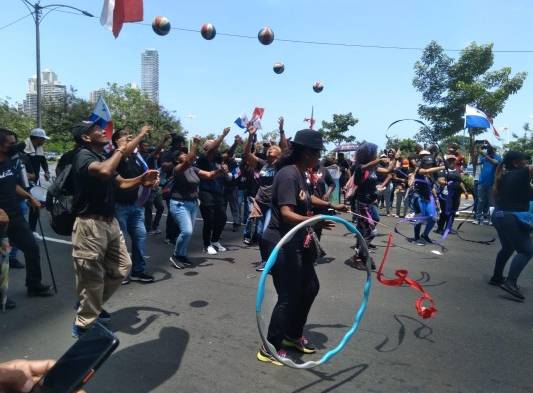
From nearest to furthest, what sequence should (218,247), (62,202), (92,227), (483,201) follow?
1. (92,227)
2. (62,202)
3. (218,247)
4. (483,201)

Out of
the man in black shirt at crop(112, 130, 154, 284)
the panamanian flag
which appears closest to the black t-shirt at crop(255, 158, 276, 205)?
the man in black shirt at crop(112, 130, 154, 284)

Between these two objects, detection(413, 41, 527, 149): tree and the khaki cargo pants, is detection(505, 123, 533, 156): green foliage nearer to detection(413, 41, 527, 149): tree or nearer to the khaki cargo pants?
detection(413, 41, 527, 149): tree

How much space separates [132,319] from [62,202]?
150 cm

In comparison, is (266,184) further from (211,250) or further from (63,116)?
(63,116)

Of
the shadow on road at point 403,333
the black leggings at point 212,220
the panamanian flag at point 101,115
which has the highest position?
the panamanian flag at point 101,115

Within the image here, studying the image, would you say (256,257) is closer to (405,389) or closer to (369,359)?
(369,359)

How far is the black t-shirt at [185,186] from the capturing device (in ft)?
21.3

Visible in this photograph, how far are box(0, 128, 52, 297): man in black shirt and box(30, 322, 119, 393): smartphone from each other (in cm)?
390

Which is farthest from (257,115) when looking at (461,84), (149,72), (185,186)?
(149,72)

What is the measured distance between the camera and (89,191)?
3.91m

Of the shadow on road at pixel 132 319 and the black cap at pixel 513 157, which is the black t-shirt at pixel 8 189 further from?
the black cap at pixel 513 157

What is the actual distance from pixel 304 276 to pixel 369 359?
97cm

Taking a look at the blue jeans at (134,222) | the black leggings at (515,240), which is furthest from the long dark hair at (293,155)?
the black leggings at (515,240)

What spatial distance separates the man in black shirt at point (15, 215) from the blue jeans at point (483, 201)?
11062mm
